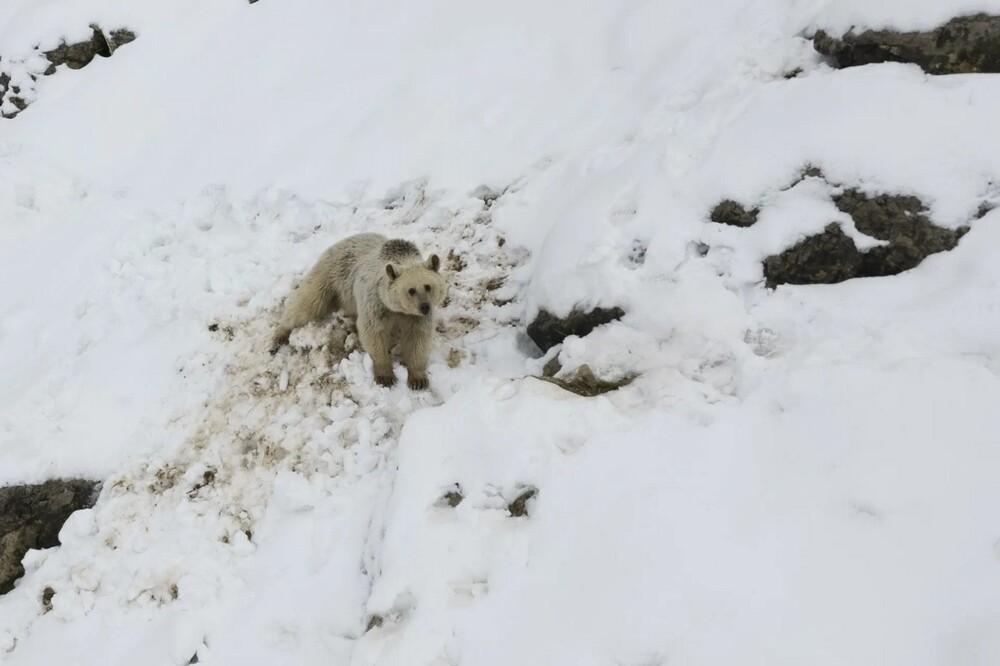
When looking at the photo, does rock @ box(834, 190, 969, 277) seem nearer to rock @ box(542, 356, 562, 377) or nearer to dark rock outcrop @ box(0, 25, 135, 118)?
rock @ box(542, 356, 562, 377)

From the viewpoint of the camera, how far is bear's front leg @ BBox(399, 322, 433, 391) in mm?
6215

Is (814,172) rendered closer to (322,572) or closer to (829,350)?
(829,350)

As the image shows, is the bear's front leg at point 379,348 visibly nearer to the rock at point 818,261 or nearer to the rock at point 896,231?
the rock at point 818,261

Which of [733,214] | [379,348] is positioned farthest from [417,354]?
[733,214]

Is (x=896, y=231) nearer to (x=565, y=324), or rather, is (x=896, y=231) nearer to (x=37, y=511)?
(x=565, y=324)

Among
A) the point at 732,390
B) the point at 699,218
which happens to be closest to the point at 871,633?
the point at 732,390

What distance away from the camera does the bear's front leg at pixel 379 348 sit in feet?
20.5

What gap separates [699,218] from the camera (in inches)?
223

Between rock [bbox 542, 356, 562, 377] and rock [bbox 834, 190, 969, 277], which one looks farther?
rock [bbox 542, 356, 562, 377]

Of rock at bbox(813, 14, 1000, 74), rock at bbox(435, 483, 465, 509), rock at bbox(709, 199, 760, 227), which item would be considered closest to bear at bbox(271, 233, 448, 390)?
rock at bbox(435, 483, 465, 509)

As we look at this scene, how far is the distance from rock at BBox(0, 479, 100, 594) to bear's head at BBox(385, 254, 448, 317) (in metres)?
3.35

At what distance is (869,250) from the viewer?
4.96 meters

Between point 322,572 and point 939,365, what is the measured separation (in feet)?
14.7

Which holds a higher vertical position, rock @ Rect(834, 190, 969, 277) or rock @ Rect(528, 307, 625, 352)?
rock @ Rect(834, 190, 969, 277)
